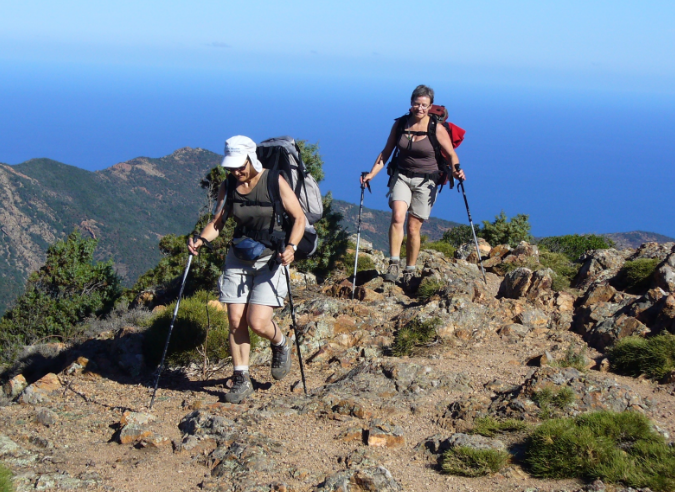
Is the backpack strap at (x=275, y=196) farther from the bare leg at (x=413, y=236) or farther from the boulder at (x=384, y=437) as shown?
the bare leg at (x=413, y=236)

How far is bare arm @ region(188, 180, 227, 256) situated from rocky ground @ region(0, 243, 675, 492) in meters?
1.58

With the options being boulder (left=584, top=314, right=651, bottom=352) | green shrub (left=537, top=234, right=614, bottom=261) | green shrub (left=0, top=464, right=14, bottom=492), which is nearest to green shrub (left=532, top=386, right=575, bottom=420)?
boulder (left=584, top=314, right=651, bottom=352)

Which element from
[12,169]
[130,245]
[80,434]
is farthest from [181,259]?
[12,169]

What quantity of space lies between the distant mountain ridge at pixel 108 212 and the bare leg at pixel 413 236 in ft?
233

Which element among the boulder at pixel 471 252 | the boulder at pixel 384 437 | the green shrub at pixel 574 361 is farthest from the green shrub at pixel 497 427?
the boulder at pixel 471 252

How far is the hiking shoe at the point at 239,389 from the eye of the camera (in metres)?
5.84

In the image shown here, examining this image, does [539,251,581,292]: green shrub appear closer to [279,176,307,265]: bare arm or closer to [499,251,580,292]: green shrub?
[499,251,580,292]: green shrub

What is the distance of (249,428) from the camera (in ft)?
16.8

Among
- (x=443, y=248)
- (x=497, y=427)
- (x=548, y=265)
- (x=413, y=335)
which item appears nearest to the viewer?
(x=497, y=427)

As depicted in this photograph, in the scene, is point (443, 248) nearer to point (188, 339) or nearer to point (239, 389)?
point (188, 339)

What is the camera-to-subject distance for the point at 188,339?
7.37 meters

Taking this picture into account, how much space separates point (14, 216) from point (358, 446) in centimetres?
10869

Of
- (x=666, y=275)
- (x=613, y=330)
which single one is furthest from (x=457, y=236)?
(x=613, y=330)

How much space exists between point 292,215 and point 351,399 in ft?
5.96
